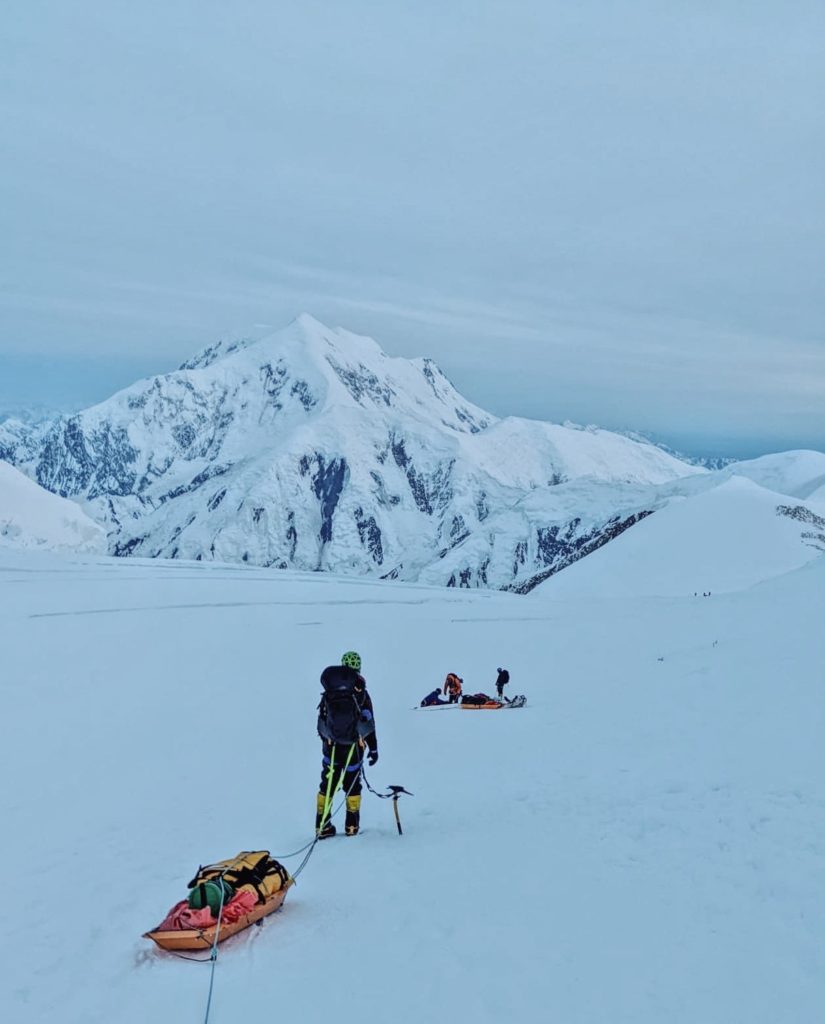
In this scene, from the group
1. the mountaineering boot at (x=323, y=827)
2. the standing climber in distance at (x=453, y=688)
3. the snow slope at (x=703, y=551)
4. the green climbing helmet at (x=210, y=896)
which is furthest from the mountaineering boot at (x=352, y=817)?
the snow slope at (x=703, y=551)

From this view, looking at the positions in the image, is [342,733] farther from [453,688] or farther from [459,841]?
[453,688]

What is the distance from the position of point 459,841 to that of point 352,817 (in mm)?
2004

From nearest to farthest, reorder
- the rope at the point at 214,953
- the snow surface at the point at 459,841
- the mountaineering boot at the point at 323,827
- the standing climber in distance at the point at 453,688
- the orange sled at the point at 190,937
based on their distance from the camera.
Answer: the rope at the point at 214,953 → the snow surface at the point at 459,841 → the orange sled at the point at 190,937 → the mountaineering boot at the point at 323,827 → the standing climber in distance at the point at 453,688

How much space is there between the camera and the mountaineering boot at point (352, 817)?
1124cm

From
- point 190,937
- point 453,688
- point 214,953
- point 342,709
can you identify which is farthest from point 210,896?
point 453,688

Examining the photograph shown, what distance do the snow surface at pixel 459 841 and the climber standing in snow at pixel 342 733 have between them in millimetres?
781

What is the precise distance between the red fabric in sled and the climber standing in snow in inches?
122

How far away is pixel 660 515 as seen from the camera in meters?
94.8

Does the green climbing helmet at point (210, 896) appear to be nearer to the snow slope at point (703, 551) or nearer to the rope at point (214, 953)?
the rope at point (214, 953)

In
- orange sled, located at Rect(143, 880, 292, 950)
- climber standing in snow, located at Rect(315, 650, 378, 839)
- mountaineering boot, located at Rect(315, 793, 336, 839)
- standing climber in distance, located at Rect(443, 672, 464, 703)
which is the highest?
climber standing in snow, located at Rect(315, 650, 378, 839)

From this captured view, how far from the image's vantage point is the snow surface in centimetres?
641

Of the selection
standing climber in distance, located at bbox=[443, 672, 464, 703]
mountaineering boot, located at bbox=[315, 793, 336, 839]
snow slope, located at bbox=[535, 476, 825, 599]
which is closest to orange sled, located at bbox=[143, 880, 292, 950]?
mountaineering boot, located at bbox=[315, 793, 336, 839]

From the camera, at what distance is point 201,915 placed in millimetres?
7473

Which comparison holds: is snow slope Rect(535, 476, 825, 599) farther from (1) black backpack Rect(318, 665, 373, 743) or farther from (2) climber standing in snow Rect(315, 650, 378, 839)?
(1) black backpack Rect(318, 665, 373, 743)
